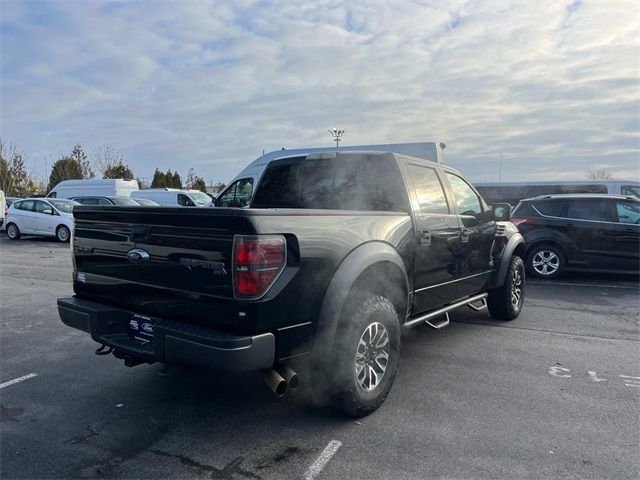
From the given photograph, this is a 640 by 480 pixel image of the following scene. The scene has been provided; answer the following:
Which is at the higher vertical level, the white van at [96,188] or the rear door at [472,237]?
the white van at [96,188]

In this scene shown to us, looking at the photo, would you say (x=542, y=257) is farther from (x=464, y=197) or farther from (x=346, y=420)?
(x=346, y=420)

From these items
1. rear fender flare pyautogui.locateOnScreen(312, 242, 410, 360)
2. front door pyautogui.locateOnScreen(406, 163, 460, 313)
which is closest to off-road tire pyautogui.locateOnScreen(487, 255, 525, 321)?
front door pyautogui.locateOnScreen(406, 163, 460, 313)

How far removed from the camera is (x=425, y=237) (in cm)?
405

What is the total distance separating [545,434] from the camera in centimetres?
313

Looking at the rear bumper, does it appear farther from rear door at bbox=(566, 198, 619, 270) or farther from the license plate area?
rear door at bbox=(566, 198, 619, 270)

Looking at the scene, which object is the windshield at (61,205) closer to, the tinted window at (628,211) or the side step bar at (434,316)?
the side step bar at (434,316)

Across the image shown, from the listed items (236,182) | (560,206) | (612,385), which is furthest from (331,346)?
(236,182)

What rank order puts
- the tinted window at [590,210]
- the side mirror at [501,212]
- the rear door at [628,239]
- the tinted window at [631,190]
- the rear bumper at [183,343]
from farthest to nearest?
the tinted window at [631,190] → the tinted window at [590,210] → the rear door at [628,239] → the side mirror at [501,212] → the rear bumper at [183,343]

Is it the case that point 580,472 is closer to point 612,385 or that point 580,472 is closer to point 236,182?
point 612,385

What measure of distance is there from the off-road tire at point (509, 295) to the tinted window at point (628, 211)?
4078mm

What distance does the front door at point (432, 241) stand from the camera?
4.04m

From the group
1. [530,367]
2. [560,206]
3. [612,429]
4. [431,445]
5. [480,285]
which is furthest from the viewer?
[560,206]

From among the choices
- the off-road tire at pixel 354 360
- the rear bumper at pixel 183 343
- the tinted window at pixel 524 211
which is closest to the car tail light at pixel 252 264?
the rear bumper at pixel 183 343

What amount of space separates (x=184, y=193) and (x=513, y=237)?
716 inches
